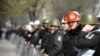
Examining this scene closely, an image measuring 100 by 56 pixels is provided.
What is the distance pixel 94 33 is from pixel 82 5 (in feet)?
192

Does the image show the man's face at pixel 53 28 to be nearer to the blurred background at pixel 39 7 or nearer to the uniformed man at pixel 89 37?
the uniformed man at pixel 89 37

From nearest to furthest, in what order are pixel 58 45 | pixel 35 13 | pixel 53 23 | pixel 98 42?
pixel 98 42
pixel 58 45
pixel 53 23
pixel 35 13

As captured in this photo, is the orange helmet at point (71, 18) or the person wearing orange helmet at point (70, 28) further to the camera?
the orange helmet at point (71, 18)

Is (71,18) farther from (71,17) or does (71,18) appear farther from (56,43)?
(56,43)

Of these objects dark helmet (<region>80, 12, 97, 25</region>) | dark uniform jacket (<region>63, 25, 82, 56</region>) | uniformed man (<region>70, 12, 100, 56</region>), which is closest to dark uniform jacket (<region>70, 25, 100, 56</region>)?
uniformed man (<region>70, 12, 100, 56</region>)

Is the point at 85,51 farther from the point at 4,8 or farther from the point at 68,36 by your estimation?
the point at 4,8

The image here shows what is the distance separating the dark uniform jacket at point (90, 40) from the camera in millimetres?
9805

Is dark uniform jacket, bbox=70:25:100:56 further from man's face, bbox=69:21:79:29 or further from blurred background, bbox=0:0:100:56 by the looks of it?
blurred background, bbox=0:0:100:56

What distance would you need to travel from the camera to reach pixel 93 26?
10.7m

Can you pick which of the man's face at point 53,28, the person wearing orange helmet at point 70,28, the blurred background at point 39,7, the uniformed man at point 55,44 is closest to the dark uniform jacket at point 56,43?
the uniformed man at point 55,44

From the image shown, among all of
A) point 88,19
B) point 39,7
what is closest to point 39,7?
point 39,7

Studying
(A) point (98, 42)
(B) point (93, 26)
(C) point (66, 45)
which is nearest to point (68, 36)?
(C) point (66, 45)

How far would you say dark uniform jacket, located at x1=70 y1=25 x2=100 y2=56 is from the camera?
32.2 feet

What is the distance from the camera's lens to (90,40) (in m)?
9.98
